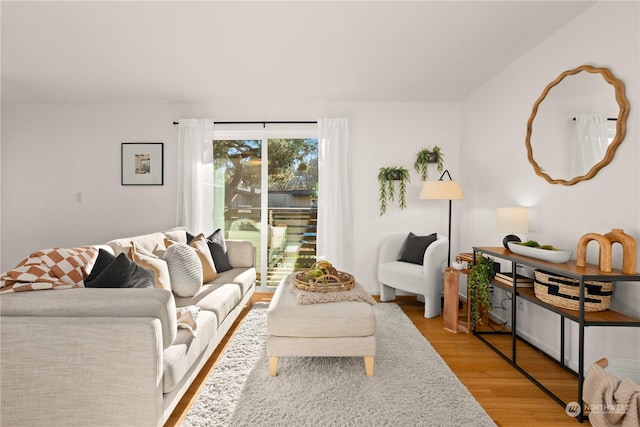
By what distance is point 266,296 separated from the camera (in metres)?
4.27

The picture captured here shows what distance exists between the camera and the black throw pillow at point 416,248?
3.88 m

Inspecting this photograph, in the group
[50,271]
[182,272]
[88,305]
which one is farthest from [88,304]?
[182,272]

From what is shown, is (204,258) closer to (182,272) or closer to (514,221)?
(182,272)

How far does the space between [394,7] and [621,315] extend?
2363 millimetres

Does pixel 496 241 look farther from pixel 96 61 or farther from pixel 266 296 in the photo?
A: pixel 96 61

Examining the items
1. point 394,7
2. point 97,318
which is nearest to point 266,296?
point 97,318

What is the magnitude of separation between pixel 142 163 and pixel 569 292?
470 cm

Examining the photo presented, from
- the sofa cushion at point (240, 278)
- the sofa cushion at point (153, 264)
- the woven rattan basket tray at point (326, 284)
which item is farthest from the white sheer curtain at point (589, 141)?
the sofa cushion at point (153, 264)

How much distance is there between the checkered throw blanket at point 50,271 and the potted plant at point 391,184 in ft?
10.6

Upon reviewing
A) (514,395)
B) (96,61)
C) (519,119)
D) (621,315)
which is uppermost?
(96,61)

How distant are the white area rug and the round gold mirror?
1725 mm

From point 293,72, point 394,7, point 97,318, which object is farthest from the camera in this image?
point 293,72

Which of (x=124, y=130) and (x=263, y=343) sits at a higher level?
(x=124, y=130)

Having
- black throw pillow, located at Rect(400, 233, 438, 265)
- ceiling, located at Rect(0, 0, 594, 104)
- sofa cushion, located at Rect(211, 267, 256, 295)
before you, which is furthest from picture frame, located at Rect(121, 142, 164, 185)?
black throw pillow, located at Rect(400, 233, 438, 265)
